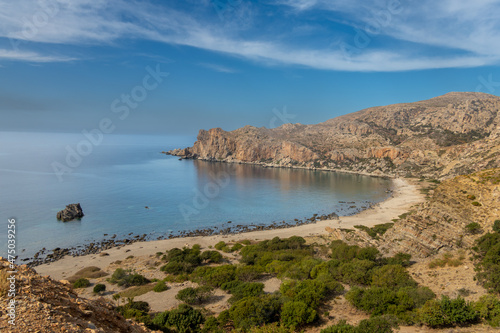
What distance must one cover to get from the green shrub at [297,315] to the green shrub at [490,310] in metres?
7.02

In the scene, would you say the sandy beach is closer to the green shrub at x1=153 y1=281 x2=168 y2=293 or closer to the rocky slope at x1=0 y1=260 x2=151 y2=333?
the green shrub at x1=153 y1=281 x2=168 y2=293

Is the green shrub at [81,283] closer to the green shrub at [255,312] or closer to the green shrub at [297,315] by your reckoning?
the green shrub at [255,312]

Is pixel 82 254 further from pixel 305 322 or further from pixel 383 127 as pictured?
pixel 383 127

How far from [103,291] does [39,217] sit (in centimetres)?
3513

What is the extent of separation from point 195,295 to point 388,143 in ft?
430

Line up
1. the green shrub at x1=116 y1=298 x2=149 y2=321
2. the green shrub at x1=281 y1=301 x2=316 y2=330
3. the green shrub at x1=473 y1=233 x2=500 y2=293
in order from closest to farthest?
the green shrub at x1=281 y1=301 x2=316 y2=330, the green shrub at x1=473 y1=233 x2=500 y2=293, the green shrub at x1=116 y1=298 x2=149 y2=321

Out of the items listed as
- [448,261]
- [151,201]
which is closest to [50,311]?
[448,261]

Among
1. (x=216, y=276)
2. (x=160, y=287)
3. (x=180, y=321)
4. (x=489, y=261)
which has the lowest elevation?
(x=160, y=287)

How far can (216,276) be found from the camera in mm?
19594

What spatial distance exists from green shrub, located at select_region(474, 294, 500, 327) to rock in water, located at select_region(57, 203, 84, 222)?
53072mm

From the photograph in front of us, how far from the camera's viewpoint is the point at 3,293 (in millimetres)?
5355

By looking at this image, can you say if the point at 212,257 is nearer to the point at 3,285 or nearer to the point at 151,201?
the point at 3,285

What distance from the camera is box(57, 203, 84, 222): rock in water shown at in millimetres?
44778

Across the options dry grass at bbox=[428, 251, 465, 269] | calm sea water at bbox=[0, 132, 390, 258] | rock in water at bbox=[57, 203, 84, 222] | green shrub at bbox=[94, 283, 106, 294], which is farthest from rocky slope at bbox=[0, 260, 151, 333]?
rock in water at bbox=[57, 203, 84, 222]
